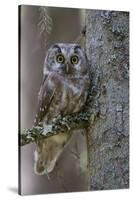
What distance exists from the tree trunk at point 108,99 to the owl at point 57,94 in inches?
6.1

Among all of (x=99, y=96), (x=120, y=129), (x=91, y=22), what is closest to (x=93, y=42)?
(x=91, y=22)

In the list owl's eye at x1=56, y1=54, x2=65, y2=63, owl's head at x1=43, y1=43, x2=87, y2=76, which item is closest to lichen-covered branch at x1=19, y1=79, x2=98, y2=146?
owl's head at x1=43, y1=43, x2=87, y2=76

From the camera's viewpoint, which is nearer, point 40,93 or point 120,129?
point 40,93

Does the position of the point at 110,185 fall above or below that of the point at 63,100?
below

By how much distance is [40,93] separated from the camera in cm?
423

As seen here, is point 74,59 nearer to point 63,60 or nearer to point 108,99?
point 63,60

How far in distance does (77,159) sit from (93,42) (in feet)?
3.09

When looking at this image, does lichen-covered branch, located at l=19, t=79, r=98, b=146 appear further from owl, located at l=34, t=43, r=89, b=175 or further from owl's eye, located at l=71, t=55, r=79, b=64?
owl's eye, located at l=71, t=55, r=79, b=64

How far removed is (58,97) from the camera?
14.0 ft

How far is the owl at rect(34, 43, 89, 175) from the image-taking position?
425cm

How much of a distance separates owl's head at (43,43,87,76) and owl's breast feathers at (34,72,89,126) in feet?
0.16

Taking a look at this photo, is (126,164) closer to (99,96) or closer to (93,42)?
(99,96)

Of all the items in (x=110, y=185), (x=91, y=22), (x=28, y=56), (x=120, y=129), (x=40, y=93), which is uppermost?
(x=91, y=22)

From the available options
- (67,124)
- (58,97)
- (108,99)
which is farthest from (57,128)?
(108,99)
